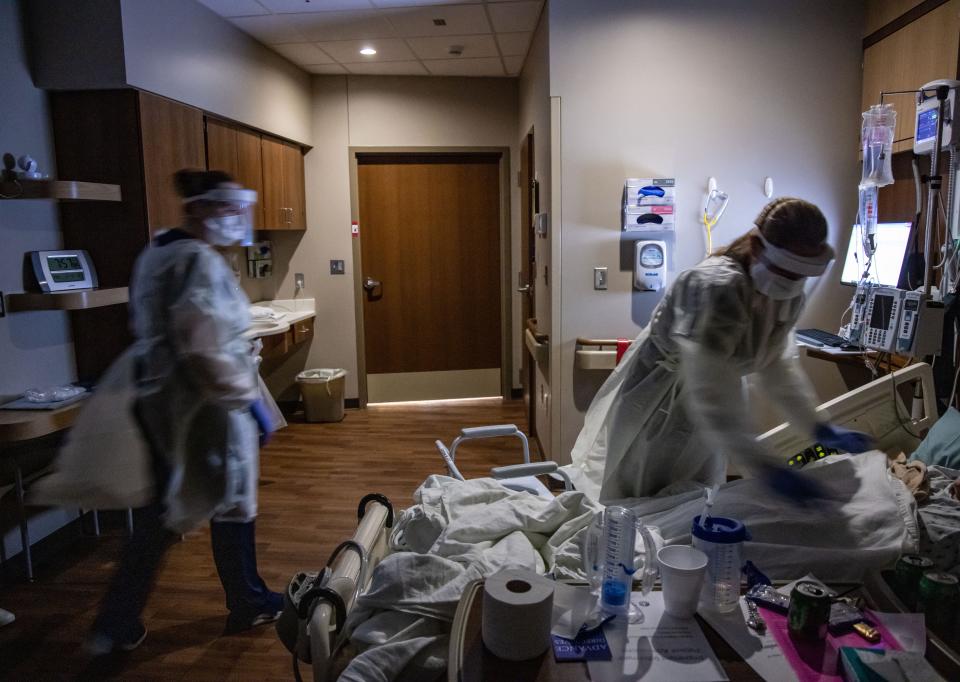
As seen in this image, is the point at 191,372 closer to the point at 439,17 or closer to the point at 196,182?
the point at 196,182

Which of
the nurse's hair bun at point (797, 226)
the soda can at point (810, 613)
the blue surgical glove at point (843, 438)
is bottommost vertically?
the soda can at point (810, 613)

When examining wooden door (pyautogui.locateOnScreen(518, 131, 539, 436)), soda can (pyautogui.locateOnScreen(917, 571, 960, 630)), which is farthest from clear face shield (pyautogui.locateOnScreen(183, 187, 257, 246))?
soda can (pyautogui.locateOnScreen(917, 571, 960, 630))

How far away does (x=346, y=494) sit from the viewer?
139 inches

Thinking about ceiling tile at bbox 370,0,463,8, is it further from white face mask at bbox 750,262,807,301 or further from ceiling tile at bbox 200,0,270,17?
white face mask at bbox 750,262,807,301

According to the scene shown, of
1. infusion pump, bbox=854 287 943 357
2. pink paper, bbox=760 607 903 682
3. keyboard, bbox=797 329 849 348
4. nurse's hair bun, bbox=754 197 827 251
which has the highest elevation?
nurse's hair bun, bbox=754 197 827 251

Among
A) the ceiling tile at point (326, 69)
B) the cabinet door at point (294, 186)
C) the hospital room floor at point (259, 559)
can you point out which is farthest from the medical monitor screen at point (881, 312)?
the ceiling tile at point (326, 69)

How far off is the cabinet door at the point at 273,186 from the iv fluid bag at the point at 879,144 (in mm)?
3400

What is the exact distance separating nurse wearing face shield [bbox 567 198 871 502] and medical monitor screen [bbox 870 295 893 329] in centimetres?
104

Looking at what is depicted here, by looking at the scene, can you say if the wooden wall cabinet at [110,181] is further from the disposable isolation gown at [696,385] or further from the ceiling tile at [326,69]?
the disposable isolation gown at [696,385]

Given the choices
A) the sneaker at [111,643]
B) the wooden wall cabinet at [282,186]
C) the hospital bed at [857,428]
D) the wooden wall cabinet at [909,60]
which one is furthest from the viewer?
the wooden wall cabinet at [282,186]

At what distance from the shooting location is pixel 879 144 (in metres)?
2.87

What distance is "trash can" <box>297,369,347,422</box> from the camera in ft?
15.9

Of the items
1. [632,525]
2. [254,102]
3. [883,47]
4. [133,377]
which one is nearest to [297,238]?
[254,102]

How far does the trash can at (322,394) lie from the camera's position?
4844mm
